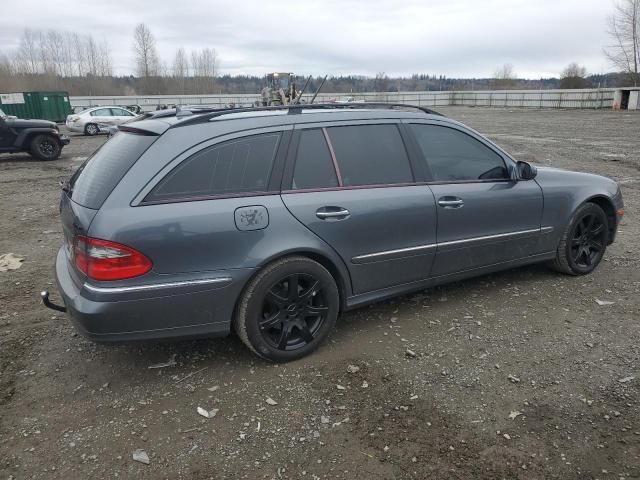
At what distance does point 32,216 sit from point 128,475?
257 inches

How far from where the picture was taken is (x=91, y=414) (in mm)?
2896

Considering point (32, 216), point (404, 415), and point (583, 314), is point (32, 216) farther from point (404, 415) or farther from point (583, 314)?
point (583, 314)

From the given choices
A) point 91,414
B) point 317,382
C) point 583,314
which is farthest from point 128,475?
point 583,314

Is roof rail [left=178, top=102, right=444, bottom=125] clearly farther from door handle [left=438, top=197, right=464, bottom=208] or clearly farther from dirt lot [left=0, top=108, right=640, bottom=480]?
dirt lot [left=0, top=108, right=640, bottom=480]

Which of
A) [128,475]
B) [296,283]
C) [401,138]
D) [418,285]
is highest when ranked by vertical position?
[401,138]

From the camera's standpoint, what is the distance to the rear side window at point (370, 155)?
11.7 ft

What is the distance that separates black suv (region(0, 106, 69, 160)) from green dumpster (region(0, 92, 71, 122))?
2008 centimetres

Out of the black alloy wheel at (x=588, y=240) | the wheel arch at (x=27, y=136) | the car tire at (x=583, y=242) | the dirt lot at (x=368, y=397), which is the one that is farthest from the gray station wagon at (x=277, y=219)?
the wheel arch at (x=27, y=136)

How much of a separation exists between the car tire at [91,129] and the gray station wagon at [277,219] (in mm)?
22509

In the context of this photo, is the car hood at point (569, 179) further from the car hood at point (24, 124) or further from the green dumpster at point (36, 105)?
the green dumpster at point (36, 105)

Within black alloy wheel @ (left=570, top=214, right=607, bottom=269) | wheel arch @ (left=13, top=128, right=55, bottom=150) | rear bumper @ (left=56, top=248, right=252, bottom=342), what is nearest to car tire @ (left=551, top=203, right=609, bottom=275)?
black alloy wheel @ (left=570, top=214, right=607, bottom=269)

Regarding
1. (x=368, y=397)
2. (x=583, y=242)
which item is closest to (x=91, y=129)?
(x=583, y=242)

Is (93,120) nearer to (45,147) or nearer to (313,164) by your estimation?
(45,147)

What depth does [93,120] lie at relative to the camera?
23609 millimetres
